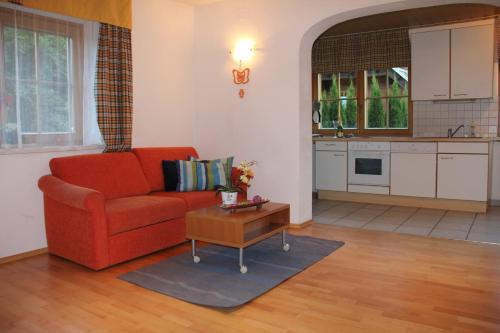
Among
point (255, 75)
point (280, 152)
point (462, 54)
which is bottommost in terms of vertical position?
point (280, 152)

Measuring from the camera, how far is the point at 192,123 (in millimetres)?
5375

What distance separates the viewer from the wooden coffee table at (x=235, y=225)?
317 cm

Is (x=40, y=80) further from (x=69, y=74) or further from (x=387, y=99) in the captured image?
(x=387, y=99)

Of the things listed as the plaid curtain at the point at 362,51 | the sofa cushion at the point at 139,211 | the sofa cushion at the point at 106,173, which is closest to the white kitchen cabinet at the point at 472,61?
the plaid curtain at the point at 362,51

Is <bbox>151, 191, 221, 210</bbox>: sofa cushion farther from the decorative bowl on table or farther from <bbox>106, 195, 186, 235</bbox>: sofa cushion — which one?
the decorative bowl on table

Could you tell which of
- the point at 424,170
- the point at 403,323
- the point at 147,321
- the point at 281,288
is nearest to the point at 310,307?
the point at 281,288

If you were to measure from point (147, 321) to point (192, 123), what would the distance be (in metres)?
3.22

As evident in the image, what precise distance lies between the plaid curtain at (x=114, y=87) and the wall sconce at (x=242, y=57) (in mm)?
1188

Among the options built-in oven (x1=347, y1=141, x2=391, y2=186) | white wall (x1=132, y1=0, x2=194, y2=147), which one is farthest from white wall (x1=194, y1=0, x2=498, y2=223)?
built-in oven (x1=347, y1=141, x2=391, y2=186)

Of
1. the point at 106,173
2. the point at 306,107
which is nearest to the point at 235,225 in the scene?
the point at 106,173

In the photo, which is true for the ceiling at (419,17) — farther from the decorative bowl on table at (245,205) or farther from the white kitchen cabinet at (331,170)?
the decorative bowl on table at (245,205)

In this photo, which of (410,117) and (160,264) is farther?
(410,117)

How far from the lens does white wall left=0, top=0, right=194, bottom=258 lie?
3596mm

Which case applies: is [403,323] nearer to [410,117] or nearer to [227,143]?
[227,143]
